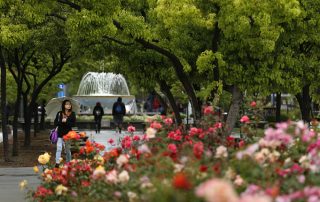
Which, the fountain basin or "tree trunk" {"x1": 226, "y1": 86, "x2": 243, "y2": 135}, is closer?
"tree trunk" {"x1": 226, "y1": 86, "x2": 243, "y2": 135}

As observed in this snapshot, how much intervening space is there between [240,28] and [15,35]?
483 cm

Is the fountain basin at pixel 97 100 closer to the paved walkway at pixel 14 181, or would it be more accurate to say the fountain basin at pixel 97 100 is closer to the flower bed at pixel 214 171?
the paved walkway at pixel 14 181

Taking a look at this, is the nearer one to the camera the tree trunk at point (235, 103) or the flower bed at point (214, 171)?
the flower bed at point (214, 171)

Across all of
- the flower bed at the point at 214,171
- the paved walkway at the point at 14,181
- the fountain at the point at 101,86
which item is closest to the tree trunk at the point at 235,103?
the paved walkway at the point at 14,181

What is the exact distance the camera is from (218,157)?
602 cm

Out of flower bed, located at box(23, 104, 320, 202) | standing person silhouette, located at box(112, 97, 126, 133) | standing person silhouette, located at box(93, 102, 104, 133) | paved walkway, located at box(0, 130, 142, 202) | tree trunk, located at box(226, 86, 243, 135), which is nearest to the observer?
flower bed, located at box(23, 104, 320, 202)

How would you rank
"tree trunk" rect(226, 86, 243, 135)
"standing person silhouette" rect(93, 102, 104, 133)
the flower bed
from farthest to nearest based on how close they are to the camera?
"standing person silhouette" rect(93, 102, 104, 133) → "tree trunk" rect(226, 86, 243, 135) → the flower bed

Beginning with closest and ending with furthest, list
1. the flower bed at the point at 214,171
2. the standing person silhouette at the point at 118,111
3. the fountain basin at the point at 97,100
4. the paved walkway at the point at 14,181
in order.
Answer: the flower bed at the point at 214,171 < the paved walkway at the point at 14,181 < the standing person silhouette at the point at 118,111 < the fountain basin at the point at 97,100

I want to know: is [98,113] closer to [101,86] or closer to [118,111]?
[118,111]

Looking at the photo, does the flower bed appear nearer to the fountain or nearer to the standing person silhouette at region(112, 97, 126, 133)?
the standing person silhouette at region(112, 97, 126, 133)

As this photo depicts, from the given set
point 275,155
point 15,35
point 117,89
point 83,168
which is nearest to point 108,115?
point 117,89

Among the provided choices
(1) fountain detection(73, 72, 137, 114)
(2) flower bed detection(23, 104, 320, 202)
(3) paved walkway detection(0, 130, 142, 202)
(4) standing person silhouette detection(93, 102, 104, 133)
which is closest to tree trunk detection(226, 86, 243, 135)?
(3) paved walkway detection(0, 130, 142, 202)

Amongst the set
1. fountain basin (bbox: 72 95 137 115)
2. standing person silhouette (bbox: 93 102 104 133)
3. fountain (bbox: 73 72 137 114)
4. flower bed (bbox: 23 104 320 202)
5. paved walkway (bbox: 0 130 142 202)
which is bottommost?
paved walkway (bbox: 0 130 142 202)

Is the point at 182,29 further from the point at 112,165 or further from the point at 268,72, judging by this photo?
the point at 112,165
